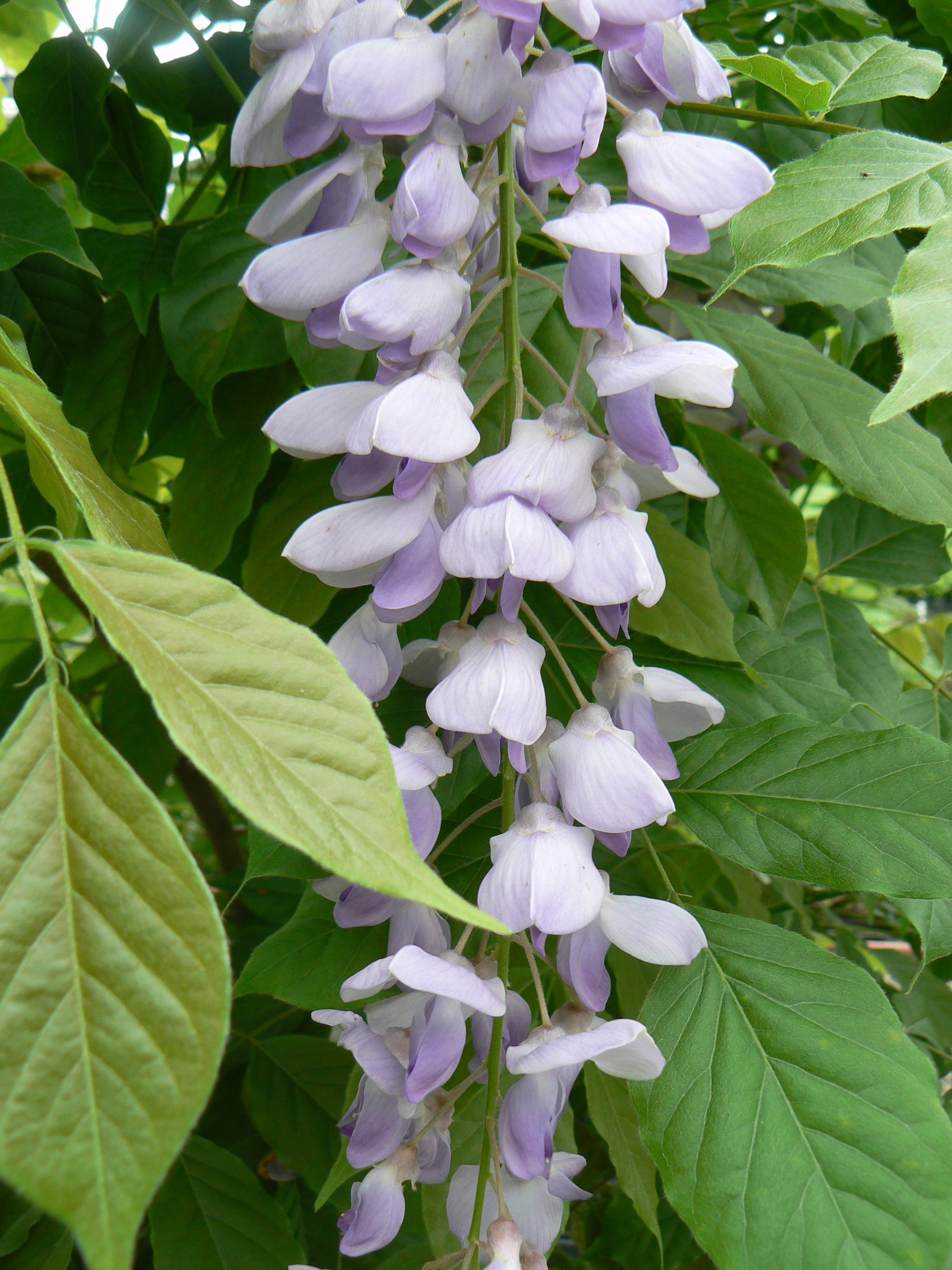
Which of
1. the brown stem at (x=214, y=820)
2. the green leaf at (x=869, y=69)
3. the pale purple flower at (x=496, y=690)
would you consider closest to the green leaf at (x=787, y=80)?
the green leaf at (x=869, y=69)

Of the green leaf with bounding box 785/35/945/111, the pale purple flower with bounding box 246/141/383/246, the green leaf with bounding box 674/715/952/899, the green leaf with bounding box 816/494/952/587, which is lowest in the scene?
the green leaf with bounding box 816/494/952/587

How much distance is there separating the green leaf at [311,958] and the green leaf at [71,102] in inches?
25.8

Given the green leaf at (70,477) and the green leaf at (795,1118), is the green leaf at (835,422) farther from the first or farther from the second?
the green leaf at (70,477)

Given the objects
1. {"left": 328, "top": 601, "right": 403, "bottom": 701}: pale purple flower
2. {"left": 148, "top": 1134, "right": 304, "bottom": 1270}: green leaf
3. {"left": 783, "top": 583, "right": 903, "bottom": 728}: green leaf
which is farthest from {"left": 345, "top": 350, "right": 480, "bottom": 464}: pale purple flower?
{"left": 148, "top": 1134, "right": 304, "bottom": 1270}: green leaf

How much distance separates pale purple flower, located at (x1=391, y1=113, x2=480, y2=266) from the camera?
0.50m

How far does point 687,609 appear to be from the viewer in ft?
2.28

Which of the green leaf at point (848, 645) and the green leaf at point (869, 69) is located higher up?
the green leaf at point (869, 69)

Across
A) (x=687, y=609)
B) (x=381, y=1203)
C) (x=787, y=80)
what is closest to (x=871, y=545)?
(x=687, y=609)

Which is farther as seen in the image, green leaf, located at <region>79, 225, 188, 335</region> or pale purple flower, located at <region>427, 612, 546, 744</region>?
green leaf, located at <region>79, 225, 188, 335</region>

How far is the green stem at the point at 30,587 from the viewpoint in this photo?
343 millimetres

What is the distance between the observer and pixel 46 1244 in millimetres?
837

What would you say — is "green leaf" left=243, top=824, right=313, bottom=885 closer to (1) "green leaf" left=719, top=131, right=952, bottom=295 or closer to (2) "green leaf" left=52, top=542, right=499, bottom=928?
(2) "green leaf" left=52, top=542, right=499, bottom=928

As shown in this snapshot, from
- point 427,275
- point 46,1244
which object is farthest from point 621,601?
point 46,1244

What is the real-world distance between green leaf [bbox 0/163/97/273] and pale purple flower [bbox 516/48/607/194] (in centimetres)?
34
